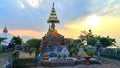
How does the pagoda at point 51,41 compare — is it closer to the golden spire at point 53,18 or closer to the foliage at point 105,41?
the golden spire at point 53,18

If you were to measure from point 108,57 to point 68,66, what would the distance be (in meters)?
8.01

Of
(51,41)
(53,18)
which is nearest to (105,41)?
(53,18)

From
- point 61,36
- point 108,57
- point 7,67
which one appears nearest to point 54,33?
point 61,36

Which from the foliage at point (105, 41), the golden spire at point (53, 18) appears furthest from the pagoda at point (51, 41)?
the foliage at point (105, 41)

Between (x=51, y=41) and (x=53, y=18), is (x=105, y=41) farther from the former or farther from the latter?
(x=51, y=41)

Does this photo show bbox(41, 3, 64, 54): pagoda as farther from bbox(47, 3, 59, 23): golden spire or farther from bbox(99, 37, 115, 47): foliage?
bbox(99, 37, 115, 47): foliage

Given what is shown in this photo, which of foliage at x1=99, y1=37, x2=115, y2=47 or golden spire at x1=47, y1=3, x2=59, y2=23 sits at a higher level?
golden spire at x1=47, y1=3, x2=59, y2=23

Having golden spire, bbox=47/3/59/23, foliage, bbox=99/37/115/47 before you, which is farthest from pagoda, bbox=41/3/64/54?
foliage, bbox=99/37/115/47

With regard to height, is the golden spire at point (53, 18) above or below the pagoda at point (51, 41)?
above

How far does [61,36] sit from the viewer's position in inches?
1383

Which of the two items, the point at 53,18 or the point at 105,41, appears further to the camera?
the point at 105,41

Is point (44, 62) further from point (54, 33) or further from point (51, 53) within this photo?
point (54, 33)

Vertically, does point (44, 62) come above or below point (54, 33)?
below

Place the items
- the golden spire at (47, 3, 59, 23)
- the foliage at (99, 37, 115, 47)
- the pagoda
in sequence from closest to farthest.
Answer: the pagoda
the golden spire at (47, 3, 59, 23)
the foliage at (99, 37, 115, 47)
